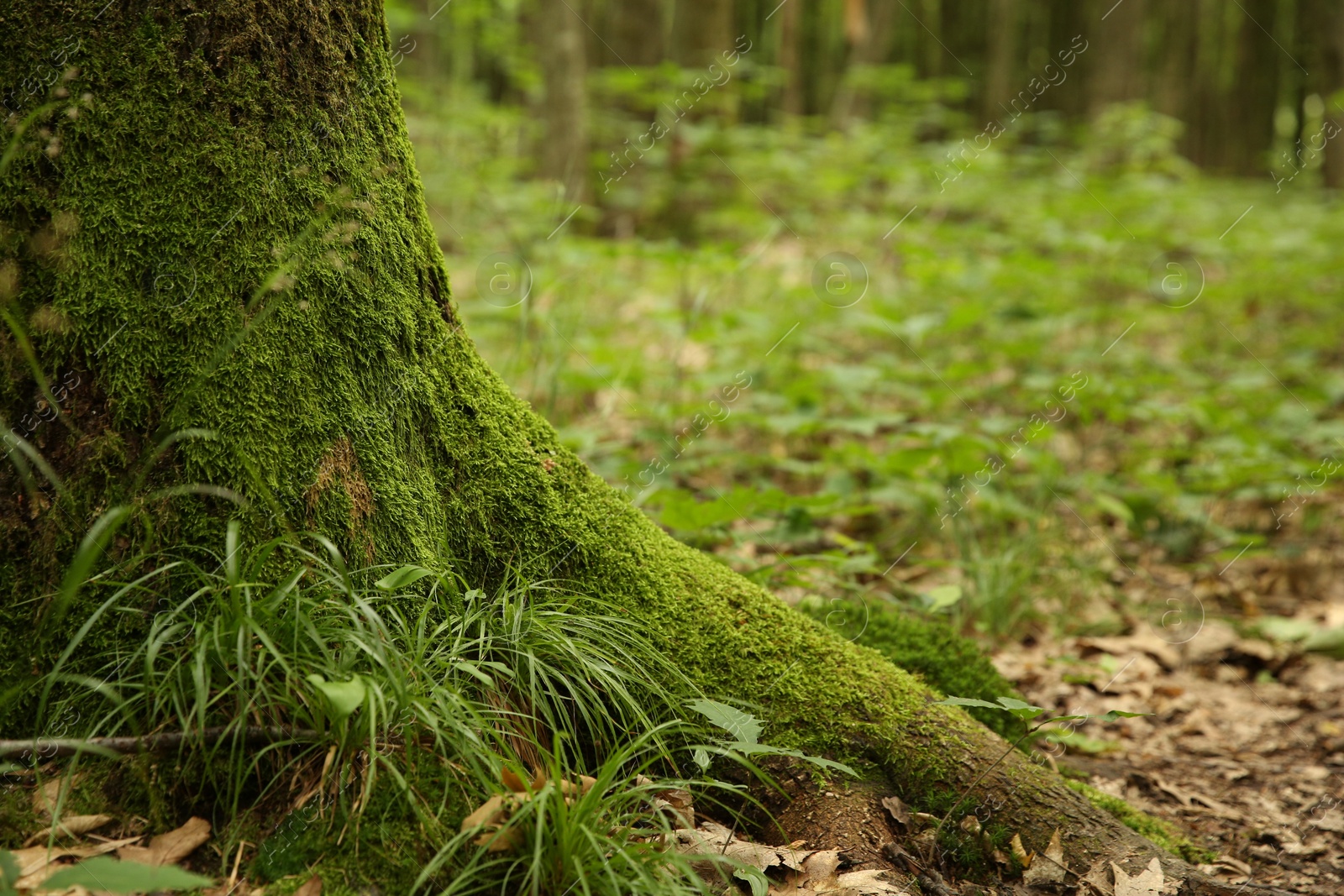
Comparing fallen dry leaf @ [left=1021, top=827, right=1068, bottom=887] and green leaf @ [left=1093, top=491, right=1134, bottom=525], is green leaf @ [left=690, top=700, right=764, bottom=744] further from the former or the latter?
green leaf @ [left=1093, top=491, right=1134, bottom=525]

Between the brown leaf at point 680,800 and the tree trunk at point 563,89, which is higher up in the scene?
the tree trunk at point 563,89

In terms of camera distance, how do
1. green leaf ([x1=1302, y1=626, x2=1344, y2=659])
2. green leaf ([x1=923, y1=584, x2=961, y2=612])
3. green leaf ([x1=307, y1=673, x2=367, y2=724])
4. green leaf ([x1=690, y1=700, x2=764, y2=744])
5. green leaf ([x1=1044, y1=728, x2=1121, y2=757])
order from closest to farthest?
green leaf ([x1=307, y1=673, x2=367, y2=724]), green leaf ([x1=690, y1=700, x2=764, y2=744]), green leaf ([x1=1044, y1=728, x2=1121, y2=757]), green leaf ([x1=923, y1=584, x2=961, y2=612]), green leaf ([x1=1302, y1=626, x2=1344, y2=659])

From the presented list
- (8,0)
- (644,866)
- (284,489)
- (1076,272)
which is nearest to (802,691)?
(644,866)

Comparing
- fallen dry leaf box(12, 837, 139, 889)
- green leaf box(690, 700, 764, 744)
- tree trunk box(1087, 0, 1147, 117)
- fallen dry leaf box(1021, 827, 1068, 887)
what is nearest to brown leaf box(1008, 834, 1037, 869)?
fallen dry leaf box(1021, 827, 1068, 887)

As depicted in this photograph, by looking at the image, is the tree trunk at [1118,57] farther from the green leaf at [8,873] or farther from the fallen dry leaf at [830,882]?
the green leaf at [8,873]

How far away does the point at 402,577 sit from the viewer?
1567mm

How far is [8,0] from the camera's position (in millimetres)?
1449

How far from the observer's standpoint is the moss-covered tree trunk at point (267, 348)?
1.47 m

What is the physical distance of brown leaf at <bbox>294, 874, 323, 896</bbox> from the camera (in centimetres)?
133

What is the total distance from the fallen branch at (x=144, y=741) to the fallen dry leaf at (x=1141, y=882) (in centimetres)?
153

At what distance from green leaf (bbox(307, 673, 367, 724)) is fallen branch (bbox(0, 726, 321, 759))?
13cm

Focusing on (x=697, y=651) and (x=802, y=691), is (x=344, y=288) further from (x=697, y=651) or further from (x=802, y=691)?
(x=802, y=691)

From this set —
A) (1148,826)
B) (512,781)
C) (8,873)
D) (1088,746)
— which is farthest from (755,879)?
(1088,746)

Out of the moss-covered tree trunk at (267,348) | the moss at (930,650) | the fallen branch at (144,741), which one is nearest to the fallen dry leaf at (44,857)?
the fallen branch at (144,741)
